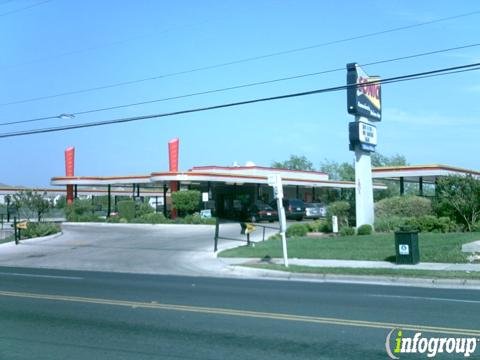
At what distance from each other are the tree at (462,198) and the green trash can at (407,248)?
806cm

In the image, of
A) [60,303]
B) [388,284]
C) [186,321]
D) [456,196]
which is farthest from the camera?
[456,196]

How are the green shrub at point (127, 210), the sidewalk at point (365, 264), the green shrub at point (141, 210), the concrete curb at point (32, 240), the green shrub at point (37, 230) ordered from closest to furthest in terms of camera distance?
the sidewalk at point (365, 264), the concrete curb at point (32, 240), the green shrub at point (37, 230), the green shrub at point (127, 210), the green shrub at point (141, 210)

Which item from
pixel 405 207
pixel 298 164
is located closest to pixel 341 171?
pixel 298 164

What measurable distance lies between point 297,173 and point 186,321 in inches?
1853

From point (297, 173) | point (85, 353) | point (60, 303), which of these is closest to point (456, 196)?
point (60, 303)

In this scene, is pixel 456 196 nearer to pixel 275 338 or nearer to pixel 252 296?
pixel 252 296

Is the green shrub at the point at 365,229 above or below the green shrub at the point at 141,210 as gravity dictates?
below

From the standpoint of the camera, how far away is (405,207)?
30453 millimetres

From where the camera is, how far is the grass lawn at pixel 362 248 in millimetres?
19750

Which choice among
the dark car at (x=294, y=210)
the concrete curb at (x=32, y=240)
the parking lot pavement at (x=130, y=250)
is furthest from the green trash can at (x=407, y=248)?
the dark car at (x=294, y=210)

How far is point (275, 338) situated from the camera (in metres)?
8.57

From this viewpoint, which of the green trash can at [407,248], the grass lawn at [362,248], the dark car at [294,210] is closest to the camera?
the green trash can at [407,248]

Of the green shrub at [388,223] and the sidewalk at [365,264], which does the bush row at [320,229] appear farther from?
the sidewalk at [365,264]

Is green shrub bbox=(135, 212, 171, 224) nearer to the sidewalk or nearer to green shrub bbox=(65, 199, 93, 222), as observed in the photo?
green shrub bbox=(65, 199, 93, 222)
